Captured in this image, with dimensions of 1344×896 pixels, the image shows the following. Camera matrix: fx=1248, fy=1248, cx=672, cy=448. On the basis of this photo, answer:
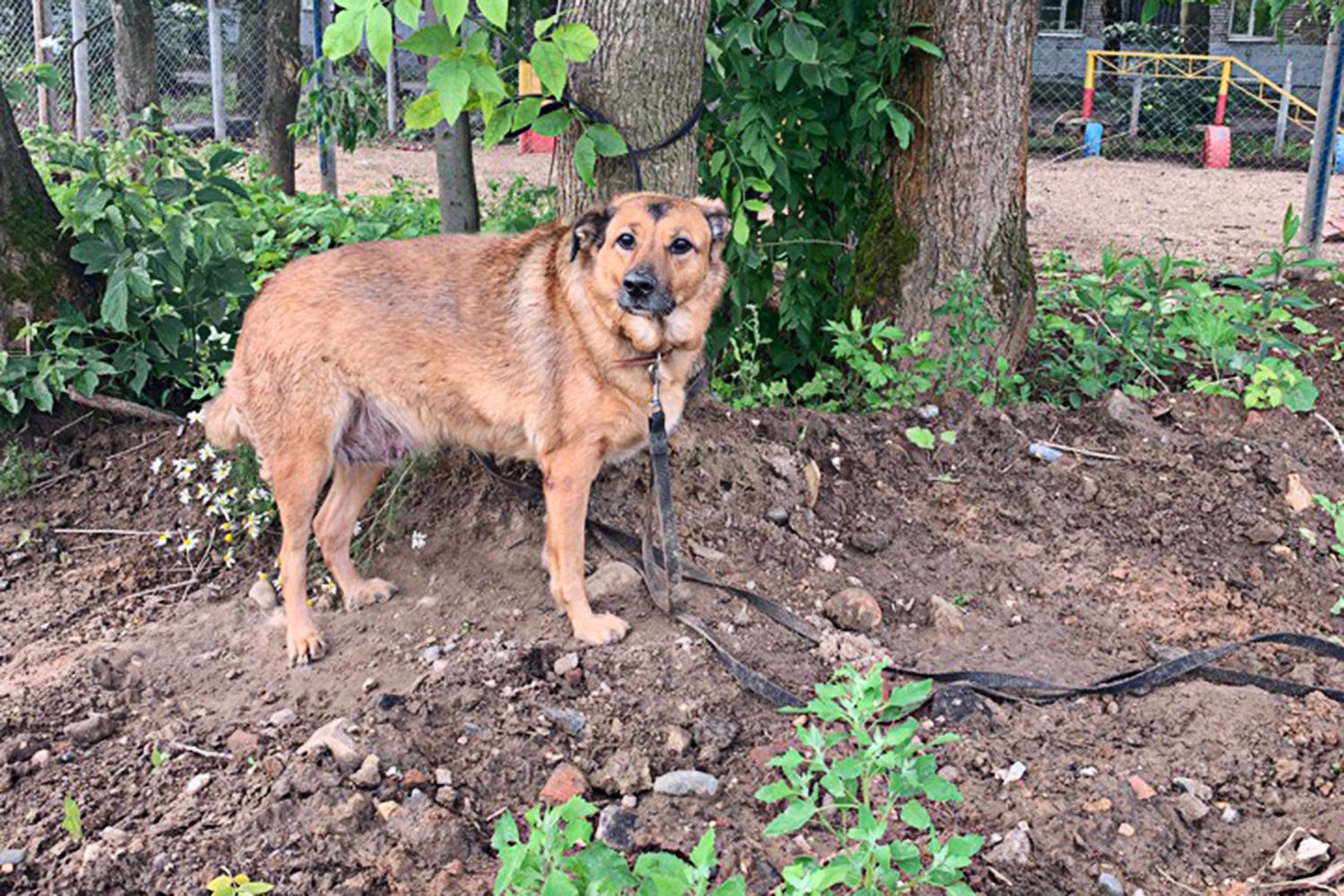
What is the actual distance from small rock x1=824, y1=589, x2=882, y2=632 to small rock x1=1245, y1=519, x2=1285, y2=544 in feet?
4.96

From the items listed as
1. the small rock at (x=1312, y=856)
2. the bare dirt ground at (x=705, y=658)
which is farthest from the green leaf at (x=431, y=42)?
the small rock at (x=1312, y=856)

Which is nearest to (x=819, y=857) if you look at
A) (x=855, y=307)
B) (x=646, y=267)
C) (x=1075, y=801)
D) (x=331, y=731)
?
(x=1075, y=801)

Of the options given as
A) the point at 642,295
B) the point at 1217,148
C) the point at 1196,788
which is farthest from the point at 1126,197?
the point at 1196,788

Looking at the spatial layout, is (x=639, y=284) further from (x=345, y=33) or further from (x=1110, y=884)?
(x=1110, y=884)

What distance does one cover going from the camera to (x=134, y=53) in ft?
31.3

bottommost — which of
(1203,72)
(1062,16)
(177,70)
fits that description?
(177,70)

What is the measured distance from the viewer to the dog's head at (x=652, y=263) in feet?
12.6

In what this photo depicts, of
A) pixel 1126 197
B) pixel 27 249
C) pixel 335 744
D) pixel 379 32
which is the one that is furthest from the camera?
pixel 1126 197

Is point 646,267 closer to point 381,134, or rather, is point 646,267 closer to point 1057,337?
point 1057,337

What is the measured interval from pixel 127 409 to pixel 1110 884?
423 cm

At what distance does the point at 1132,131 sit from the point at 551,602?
17900 mm

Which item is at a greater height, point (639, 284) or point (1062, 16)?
point (1062, 16)

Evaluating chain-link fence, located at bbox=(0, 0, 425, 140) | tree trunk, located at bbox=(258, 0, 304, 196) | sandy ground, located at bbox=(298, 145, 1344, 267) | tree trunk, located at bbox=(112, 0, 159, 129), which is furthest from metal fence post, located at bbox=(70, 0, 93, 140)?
sandy ground, located at bbox=(298, 145, 1344, 267)

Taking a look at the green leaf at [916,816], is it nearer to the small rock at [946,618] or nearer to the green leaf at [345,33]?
the small rock at [946,618]
